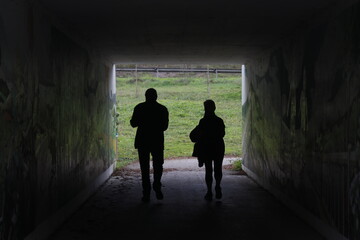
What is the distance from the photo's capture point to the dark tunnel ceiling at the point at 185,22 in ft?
20.1

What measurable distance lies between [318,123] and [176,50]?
197 inches

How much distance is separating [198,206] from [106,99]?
16.4 ft

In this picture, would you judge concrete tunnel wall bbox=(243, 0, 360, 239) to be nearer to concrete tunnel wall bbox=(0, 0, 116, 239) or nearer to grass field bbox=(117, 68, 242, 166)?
concrete tunnel wall bbox=(0, 0, 116, 239)

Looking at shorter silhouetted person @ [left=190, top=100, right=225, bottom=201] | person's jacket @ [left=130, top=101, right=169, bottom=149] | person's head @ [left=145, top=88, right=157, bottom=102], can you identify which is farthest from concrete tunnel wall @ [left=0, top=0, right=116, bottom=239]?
shorter silhouetted person @ [left=190, top=100, right=225, bottom=201]

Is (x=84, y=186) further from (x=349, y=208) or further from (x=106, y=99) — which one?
(x=349, y=208)

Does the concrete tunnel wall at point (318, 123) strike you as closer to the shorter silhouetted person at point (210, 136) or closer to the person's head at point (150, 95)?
the shorter silhouetted person at point (210, 136)

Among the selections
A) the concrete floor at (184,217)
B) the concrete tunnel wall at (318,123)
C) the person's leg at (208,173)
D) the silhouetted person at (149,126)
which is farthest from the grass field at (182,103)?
the concrete tunnel wall at (318,123)

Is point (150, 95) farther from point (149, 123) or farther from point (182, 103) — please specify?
point (182, 103)

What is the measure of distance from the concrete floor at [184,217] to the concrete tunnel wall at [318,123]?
412 millimetres

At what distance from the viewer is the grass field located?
70.0ft

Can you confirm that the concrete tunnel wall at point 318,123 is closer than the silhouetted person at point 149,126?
Yes

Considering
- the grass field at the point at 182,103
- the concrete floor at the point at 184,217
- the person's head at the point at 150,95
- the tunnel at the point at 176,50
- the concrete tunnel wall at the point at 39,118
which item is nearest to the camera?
the concrete tunnel wall at the point at 39,118

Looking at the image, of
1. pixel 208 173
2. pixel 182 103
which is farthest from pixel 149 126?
pixel 182 103

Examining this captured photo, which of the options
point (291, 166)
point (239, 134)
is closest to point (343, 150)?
point (291, 166)
